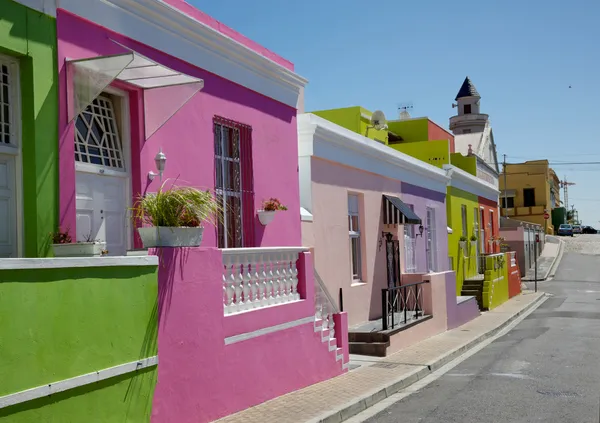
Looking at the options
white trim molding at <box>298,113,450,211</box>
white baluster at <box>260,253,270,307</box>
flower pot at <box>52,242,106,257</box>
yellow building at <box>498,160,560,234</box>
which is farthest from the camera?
yellow building at <box>498,160,560,234</box>

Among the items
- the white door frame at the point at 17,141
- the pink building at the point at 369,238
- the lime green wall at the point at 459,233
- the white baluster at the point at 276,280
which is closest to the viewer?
the white door frame at the point at 17,141

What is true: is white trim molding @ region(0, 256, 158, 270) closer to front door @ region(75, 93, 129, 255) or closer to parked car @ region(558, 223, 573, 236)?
front door @ region(75, 93, 129, 255)

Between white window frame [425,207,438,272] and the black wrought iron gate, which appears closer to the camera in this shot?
the black wrought iron gate

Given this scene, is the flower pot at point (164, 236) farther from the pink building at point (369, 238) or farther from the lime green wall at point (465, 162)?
the lime green wall at point (465, 162)

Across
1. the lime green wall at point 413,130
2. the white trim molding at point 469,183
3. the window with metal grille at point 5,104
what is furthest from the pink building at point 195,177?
the lime green wall at point 413,130

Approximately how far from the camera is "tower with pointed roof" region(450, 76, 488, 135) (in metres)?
60.0

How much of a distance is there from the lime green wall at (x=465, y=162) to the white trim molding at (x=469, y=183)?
0.75 meters

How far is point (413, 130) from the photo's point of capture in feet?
98.5

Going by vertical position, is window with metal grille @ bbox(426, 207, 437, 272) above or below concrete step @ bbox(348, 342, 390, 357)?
above

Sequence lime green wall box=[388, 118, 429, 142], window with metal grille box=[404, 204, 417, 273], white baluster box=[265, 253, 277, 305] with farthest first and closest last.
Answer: lime green wall box=[388, 118, 429, 142], window with metal grille box=[404, 204, 417, 273], white baluster box=[265, 253, 277, 305]

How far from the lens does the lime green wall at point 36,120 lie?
22.6 feet

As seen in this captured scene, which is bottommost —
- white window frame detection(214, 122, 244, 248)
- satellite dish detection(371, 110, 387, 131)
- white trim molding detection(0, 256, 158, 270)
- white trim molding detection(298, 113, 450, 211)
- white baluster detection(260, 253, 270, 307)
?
white baluster detection(260, 253, 270, 307)

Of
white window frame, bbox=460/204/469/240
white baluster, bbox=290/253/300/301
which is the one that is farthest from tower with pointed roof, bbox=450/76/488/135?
white baluster, bbox=290/253/300/301

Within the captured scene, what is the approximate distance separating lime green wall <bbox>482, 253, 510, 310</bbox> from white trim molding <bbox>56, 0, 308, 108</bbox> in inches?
594
